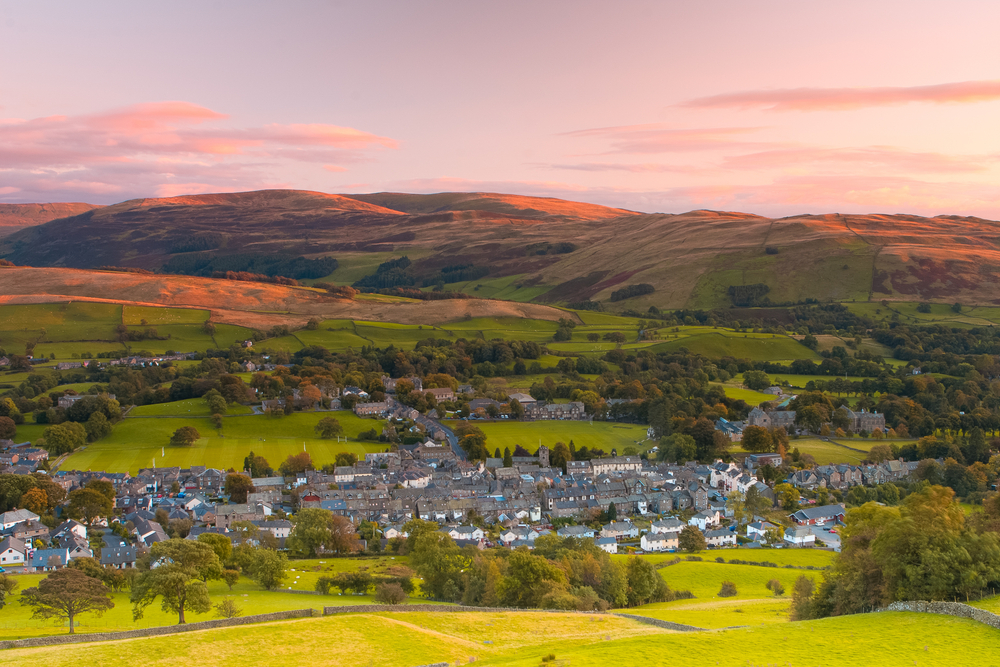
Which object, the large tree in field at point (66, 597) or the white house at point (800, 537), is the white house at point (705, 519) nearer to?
the white house at point (800, 537)

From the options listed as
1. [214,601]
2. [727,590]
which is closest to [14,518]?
[214,601]

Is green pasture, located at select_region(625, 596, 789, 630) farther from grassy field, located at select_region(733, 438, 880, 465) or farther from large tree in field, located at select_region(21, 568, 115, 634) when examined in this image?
grassy field, located at select_region(733, 438, 880, 465)

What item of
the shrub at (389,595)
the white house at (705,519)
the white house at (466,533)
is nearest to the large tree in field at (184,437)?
the white house at (466,533)

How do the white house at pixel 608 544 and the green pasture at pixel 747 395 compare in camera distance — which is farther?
the green pasture at pixel 747 395

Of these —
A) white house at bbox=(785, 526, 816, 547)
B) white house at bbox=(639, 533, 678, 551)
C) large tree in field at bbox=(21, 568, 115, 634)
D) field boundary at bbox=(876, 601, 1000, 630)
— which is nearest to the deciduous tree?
white house at bbox=(639, 533, 678, 551)

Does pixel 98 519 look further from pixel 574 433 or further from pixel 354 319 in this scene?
pixel 354 319
